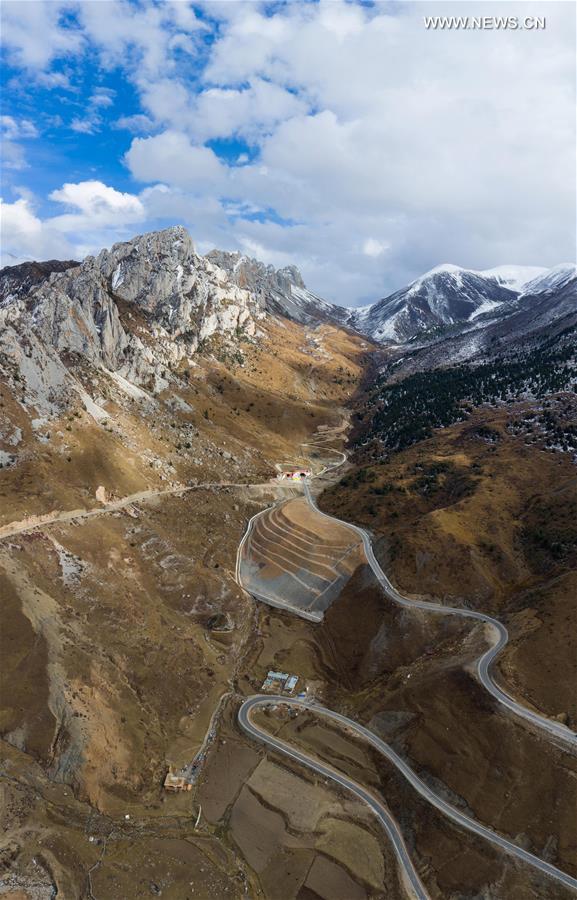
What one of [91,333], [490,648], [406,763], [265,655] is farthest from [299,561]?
[91,333]

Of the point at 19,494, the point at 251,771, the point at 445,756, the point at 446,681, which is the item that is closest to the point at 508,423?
the point at 446,681

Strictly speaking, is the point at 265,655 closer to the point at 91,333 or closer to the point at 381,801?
the point at 381,801

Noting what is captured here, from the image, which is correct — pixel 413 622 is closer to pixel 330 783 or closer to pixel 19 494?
pixel 330 783

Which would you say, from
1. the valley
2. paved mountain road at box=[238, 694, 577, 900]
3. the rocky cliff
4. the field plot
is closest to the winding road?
paved mountain road at box=[238, 694, 577, 900]

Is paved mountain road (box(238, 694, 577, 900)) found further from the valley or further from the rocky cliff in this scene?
the rocky cliff

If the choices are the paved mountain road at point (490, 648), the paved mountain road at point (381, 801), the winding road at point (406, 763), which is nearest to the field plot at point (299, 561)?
the paved mountain road at point (490, 648)

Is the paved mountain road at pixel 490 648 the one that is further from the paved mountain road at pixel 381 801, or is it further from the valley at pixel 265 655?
the paved mountain road at pixel 381 801
